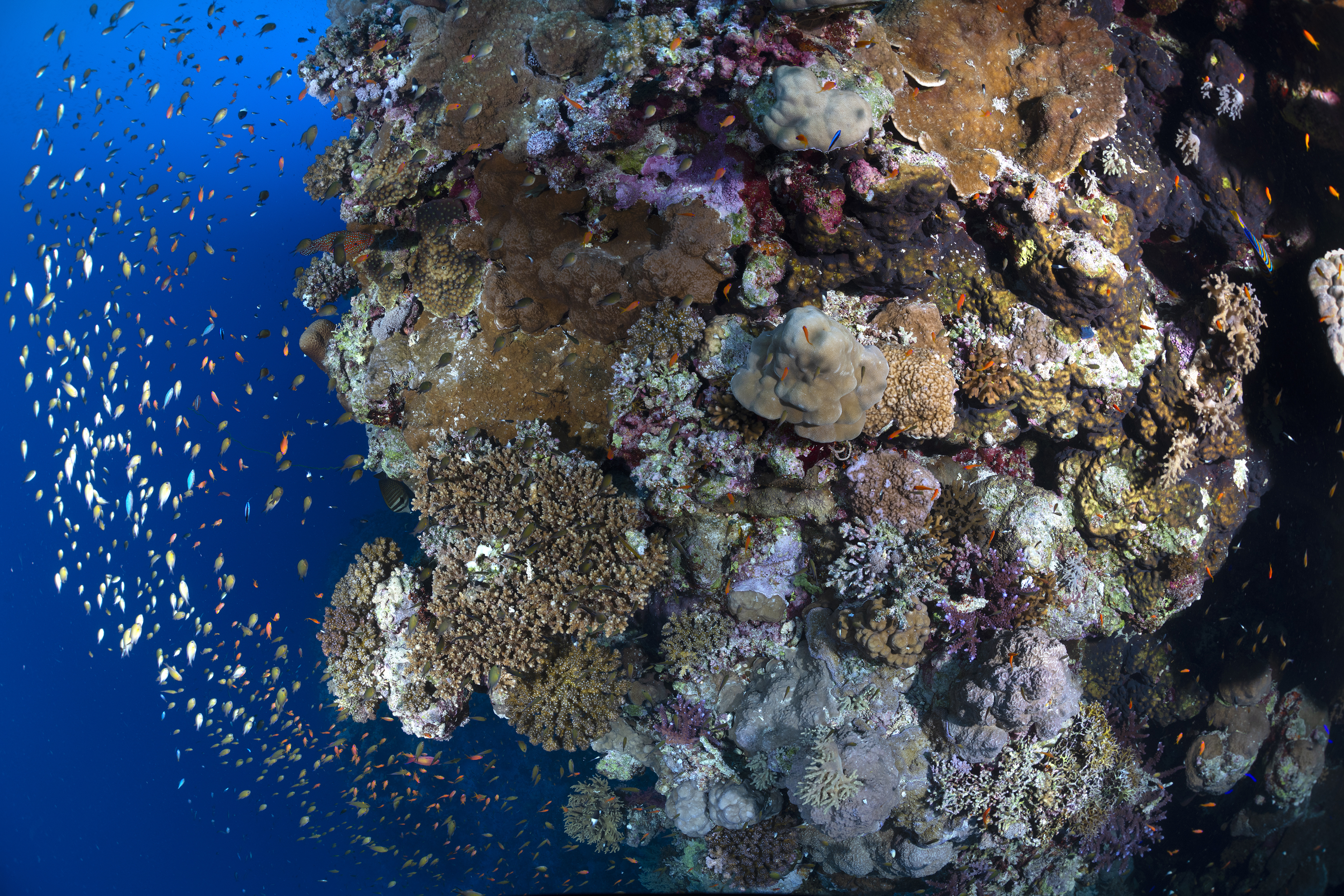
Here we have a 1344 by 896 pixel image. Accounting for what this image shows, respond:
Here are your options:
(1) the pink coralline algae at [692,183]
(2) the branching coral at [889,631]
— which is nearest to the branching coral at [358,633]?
(1) the pink coralline algae at [692,183]

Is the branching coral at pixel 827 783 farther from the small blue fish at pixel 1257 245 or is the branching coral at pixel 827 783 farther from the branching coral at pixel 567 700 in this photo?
the small blue fish at pixel 1257 245

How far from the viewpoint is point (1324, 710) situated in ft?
23.7

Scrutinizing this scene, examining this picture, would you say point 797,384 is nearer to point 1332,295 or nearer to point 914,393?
point 914,393

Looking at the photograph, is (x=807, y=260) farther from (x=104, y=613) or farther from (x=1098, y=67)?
(x=104, y=613)

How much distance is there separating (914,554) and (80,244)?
30.1ft

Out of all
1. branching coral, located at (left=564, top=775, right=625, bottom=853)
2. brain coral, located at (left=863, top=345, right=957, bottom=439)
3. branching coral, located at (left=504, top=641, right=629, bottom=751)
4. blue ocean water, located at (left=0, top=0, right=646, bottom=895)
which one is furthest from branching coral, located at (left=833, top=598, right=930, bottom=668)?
blue ocean water, located at (left=0, top=0, right=646, bottom=895)

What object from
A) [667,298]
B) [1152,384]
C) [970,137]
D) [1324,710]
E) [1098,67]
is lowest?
[1324,710]

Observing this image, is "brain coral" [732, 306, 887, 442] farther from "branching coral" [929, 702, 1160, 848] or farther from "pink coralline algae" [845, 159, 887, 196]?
"branching coral" [929, 702, 1160, 848]

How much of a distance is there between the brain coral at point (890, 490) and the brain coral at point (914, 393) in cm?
41

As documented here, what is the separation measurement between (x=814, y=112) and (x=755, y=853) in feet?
25.3

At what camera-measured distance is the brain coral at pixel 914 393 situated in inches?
191

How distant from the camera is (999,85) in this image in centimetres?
515

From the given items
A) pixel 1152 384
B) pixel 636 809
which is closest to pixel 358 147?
pixel 1152 384

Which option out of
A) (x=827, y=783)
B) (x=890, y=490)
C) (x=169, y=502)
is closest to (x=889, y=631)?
(x=890, y=490)
